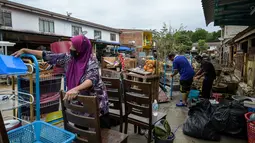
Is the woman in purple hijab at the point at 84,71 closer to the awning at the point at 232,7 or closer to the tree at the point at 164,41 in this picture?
the awning at the point at 232,7

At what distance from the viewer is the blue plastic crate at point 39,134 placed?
1354 mm

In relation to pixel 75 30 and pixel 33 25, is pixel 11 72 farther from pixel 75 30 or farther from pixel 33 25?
pixel 75 30

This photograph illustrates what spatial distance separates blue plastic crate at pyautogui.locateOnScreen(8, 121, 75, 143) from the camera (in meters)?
1.35

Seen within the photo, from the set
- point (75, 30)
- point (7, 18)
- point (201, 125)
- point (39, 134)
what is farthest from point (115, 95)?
point (75, 30)

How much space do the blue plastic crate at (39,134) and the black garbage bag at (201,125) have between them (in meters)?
2.41

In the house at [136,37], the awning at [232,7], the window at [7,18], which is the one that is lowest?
the awning at [232,7]

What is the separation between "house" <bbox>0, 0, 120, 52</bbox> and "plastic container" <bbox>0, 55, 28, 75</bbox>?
23.6ft

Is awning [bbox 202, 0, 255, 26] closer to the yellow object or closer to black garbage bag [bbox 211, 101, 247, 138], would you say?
black garbage bag [bbox 211, 101, 247, 138]

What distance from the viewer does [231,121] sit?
2867 mm

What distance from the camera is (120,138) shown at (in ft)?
5.90

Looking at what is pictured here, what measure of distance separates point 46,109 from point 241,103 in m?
3.52

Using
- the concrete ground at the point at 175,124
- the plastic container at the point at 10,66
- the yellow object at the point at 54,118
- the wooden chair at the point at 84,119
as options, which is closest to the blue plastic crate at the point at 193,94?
the concrete ground at the point at 175,124

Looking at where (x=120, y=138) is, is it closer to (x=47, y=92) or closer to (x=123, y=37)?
(x=47, y=92)

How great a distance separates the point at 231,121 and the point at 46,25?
14956mm
